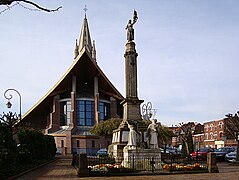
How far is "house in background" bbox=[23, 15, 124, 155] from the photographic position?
192 ft

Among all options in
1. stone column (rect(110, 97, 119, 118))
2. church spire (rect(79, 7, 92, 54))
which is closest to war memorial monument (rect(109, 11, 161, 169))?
stone column (rect(110, 97, 119, 118))

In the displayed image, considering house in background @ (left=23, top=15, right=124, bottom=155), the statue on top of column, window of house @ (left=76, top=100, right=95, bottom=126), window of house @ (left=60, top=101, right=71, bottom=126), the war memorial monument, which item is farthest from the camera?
window of house @ (left=60, top=101, right=71, bottom=126)

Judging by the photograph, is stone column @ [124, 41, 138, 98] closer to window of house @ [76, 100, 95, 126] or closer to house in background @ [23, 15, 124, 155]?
house in background @ [23, 15, 124, 155]

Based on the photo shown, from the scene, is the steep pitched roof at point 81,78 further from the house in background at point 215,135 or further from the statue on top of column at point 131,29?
the statue on top of column at point 131,29

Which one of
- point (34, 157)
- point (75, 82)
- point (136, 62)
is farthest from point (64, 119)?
point (136, 62)

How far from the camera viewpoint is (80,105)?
2441 inches

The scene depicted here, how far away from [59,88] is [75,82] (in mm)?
3157

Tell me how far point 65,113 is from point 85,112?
351 cm

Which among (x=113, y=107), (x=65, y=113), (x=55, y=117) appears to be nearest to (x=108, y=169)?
(x=55, y=117)

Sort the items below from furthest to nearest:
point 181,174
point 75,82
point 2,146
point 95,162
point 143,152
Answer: point 75,82 < point 95,162 < point 143,152 < point 181,174 < point 2,146

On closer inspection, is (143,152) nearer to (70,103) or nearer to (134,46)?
(134,46)

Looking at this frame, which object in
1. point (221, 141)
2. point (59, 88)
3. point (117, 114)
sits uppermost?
point (59, 88)

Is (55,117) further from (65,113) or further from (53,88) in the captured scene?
(53,88)

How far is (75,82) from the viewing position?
60594 millimetres
